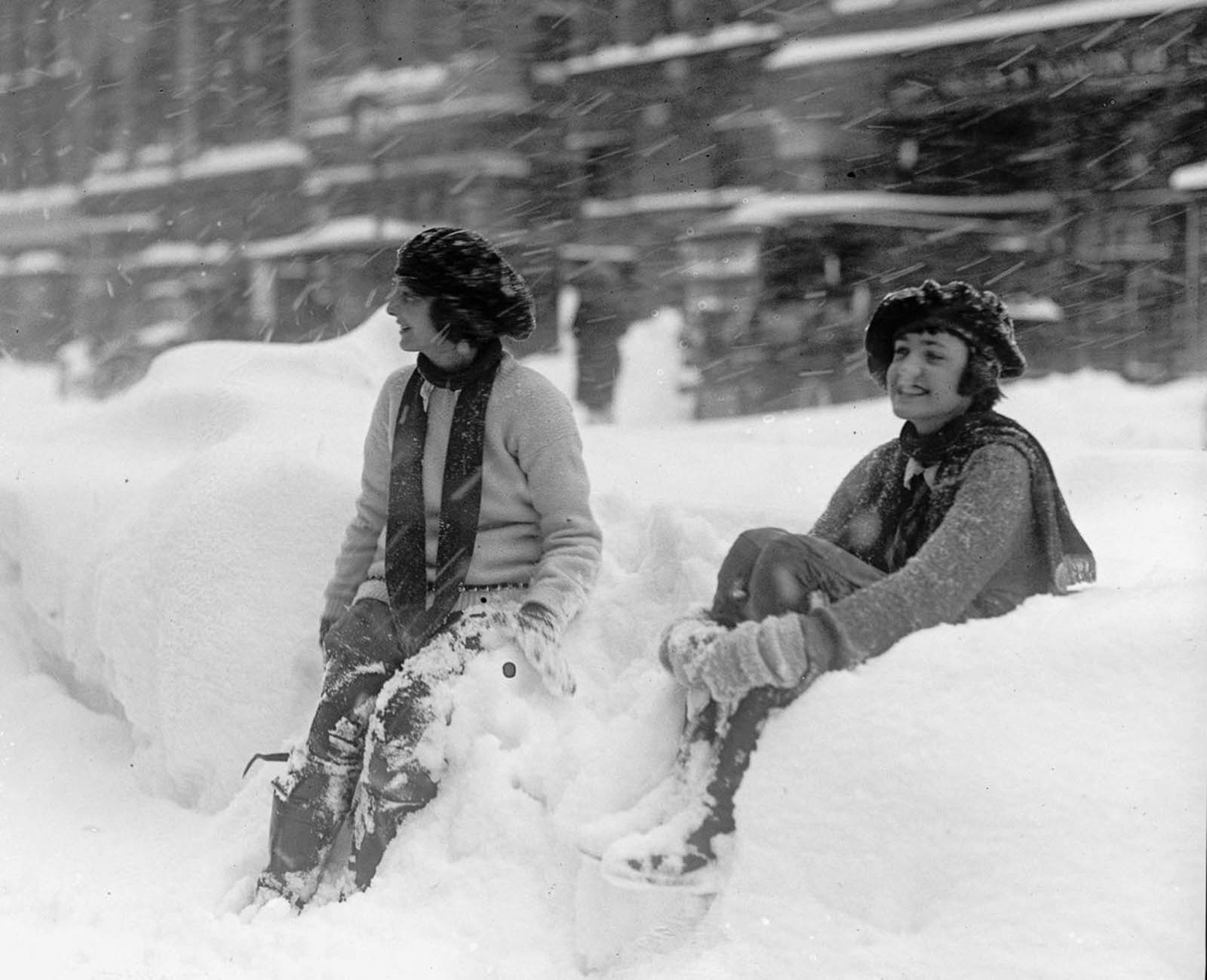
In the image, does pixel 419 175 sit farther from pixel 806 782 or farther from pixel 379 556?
pixel 806 782

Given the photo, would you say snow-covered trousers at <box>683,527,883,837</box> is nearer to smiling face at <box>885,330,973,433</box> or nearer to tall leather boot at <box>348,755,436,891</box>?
smiling face at <box>885,330,973,433</box>

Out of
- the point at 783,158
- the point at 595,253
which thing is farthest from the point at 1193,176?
the point at 595,253

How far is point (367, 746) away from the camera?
1833 mm

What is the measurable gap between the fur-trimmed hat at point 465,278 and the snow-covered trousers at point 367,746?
49 cm

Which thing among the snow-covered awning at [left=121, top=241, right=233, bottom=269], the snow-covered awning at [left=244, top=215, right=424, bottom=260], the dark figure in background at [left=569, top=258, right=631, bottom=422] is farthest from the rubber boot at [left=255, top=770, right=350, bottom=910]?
the snow-covered awning at [left=121, top=241, right=233, bottom=269]

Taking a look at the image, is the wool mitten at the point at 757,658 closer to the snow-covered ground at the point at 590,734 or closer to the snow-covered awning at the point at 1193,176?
the snow-covered ground at the point at 590,734

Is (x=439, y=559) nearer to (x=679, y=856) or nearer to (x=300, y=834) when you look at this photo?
(x=300, y=834)

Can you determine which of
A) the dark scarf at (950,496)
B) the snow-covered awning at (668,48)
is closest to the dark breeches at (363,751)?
the dark scarf at (950,496)

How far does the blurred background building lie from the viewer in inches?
166

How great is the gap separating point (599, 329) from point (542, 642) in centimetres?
297

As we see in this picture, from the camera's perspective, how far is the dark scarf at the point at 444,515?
1927 millimetres

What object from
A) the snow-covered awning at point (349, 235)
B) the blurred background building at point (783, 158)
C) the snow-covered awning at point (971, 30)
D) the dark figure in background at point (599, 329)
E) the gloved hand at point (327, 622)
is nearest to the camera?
the gloved hand at point (327, 622)

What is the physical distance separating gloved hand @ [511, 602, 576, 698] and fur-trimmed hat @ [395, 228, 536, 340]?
0.51 m

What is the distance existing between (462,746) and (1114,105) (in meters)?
3.89
